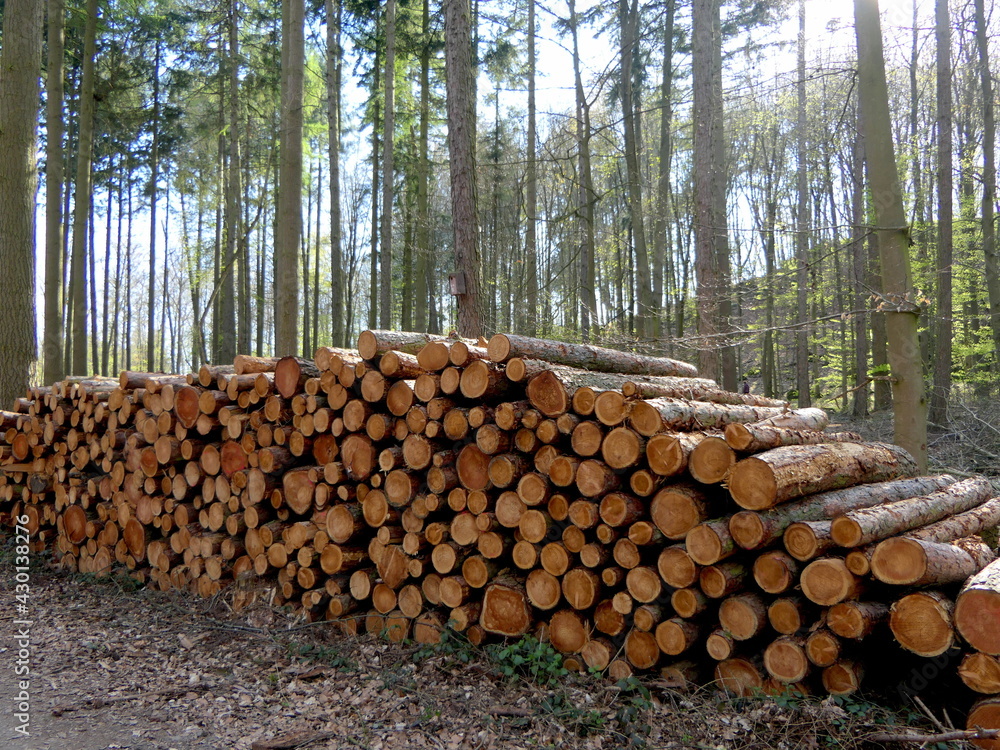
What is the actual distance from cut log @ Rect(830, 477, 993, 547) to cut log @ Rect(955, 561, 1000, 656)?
44cm

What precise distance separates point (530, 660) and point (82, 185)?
40.9ft

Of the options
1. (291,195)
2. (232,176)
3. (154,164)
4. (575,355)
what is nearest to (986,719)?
(575,355)

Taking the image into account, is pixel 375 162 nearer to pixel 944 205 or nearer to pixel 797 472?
pixel 944 205

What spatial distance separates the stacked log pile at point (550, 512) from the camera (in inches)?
119

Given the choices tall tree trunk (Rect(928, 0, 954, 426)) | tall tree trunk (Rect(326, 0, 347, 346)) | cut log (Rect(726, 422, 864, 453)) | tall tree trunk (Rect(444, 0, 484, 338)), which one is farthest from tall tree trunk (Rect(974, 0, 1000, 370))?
tall tree trunk (Rect(326, 0, 347, 346))

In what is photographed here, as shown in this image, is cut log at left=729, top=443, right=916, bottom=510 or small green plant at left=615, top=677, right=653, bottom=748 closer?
small green plant at left=615, top=677, right=653, bottom=748

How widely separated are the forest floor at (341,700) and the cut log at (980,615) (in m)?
0.44

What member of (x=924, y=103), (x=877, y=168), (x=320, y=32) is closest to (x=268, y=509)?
(x=877, y=168)

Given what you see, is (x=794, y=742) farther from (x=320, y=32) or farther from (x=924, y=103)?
(x=924, y=103)

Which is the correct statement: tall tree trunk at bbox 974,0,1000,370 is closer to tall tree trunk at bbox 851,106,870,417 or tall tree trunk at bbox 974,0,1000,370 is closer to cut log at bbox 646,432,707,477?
tall tree trunk at bbox 851,106,870,417

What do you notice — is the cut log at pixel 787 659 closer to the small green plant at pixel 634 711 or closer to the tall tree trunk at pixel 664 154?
the small green plant at pixel 634 711

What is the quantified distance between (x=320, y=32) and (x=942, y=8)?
14.0 m

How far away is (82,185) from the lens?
11.8 meters

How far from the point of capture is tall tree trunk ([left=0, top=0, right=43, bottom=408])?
26.1 feet
